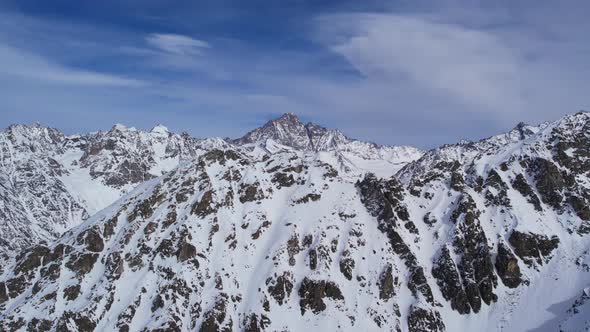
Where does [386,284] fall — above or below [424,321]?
above

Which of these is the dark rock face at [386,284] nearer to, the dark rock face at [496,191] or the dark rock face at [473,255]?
the dark rock face at [473,255]

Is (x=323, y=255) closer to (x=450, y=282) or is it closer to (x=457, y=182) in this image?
(x=450, y=282)

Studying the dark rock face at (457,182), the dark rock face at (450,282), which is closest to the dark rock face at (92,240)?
the dark rock face at (450,282)

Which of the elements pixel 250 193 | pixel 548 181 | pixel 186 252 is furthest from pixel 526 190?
pixel 186 252

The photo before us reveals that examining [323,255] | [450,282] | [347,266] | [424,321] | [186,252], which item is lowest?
[424,321]

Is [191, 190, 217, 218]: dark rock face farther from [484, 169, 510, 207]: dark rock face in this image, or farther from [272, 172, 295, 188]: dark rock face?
[484, 169, 510, 207]: dark rock face
